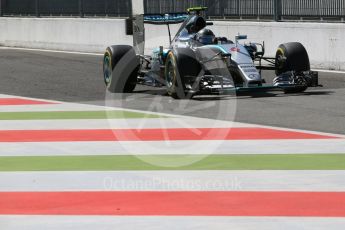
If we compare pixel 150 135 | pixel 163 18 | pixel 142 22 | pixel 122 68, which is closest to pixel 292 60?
pixel 163 18

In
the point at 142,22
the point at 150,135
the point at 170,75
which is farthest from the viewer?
the point at 142,22

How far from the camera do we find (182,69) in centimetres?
1498

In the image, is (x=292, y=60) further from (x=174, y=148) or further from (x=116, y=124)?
(x=174, y=148)

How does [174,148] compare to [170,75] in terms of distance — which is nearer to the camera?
[174,148]

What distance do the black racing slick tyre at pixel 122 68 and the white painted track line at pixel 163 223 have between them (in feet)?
31.2

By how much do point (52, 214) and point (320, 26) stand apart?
1399 cm

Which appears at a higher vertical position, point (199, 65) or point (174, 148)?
point (199, 65)

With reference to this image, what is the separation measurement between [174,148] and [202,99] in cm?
456

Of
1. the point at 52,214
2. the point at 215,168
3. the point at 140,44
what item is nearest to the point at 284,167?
the point at 215,168

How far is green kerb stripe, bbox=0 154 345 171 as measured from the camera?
953 cm

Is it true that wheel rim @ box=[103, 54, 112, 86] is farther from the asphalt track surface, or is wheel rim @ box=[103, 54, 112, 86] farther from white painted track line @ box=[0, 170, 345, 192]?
white painted track line @ box=[0, 170, 345, 192]

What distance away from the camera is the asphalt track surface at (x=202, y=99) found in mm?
13062

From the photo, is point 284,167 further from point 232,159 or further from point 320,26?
point 320,26

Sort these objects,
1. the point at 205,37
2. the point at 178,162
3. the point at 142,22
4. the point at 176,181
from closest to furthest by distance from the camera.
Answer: the point at 176,181, the point at 178,162, the point at 205,37, the point at 142,22
